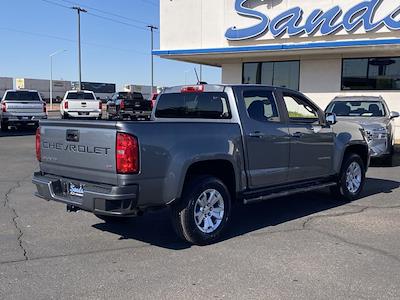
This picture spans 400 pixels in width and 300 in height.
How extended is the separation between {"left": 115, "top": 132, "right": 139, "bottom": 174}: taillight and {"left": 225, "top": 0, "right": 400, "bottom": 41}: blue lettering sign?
46.1ft

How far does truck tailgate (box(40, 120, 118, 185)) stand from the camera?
504 cm

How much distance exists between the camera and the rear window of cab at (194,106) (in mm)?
6318

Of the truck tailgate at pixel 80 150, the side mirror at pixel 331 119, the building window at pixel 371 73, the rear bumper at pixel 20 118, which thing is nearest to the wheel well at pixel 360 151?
the side mirror at pixel 331 119

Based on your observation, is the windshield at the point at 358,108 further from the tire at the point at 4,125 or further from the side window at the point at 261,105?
the tire at the point at 4,125

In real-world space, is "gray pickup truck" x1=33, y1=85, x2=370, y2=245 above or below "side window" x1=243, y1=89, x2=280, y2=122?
below

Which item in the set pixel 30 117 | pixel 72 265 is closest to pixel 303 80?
pixel 30 117

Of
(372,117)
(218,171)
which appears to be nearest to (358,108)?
(372,117)

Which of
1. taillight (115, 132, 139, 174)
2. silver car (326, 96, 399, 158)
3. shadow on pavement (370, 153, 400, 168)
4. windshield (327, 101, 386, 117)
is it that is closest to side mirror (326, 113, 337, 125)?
taillight (115, 132, 139, 174)

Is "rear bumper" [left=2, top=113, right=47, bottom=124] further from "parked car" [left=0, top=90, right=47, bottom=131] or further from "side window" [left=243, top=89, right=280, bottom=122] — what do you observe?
"side window" [left=243, top=89, right=280, bottom=122]

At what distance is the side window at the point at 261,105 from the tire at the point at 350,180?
6.82 ft

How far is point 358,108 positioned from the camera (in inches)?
523

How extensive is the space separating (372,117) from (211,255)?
28.9ft

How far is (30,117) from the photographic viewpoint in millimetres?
21906

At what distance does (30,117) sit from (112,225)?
1679 centimetres
